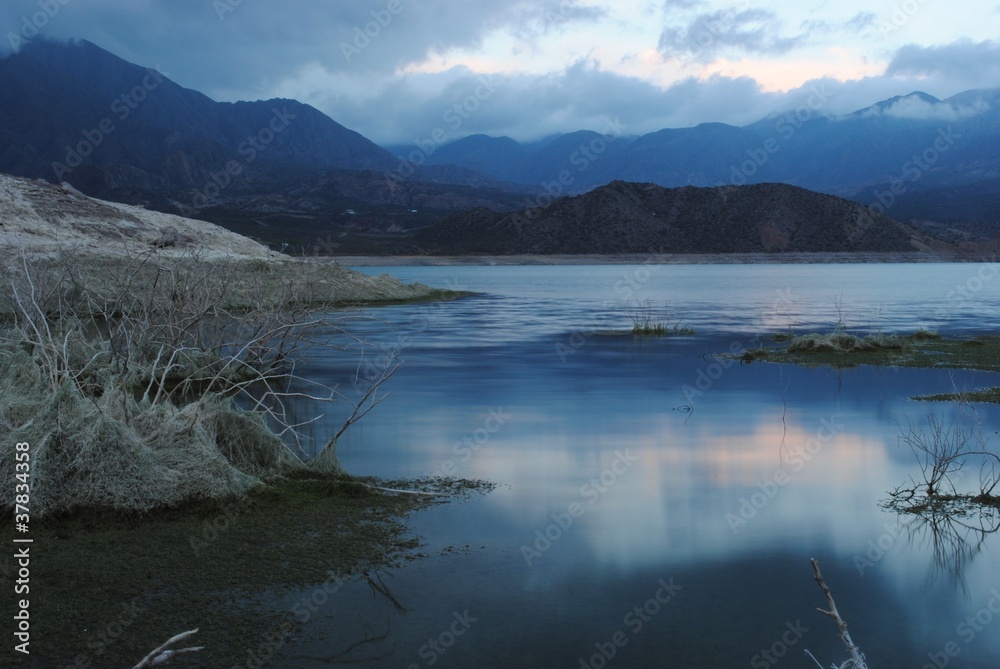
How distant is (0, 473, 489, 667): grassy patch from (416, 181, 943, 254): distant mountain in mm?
98300

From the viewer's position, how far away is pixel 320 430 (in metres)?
12.6

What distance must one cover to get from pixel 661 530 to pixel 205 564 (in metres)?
3.63

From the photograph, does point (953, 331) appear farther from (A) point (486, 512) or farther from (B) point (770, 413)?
(A) point (486, 512)

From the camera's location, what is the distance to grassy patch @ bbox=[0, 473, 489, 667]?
19.2 feet

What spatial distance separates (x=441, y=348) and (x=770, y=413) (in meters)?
10.9

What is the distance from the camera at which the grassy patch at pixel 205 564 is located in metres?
Answer: 5.86

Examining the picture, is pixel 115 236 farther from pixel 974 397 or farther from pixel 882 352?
pixel 974 397

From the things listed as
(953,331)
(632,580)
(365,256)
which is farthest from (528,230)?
(632,580)

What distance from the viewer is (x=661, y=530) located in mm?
8219

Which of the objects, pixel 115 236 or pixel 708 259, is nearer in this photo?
pixel 115 236

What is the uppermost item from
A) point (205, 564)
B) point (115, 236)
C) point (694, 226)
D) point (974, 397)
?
point (694, 226)

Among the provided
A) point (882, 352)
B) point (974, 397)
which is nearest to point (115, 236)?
point (882, 352)

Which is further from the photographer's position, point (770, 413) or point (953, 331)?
point (953, 331)

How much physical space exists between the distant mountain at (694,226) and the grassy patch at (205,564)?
98.3m
